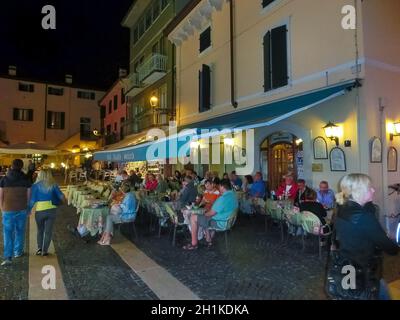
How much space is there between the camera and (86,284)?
185 inches

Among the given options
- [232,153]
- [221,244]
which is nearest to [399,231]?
[221,244]

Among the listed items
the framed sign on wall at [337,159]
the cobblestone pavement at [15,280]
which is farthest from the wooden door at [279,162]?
the cobblestone pavement at [15,280]

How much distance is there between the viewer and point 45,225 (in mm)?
6098

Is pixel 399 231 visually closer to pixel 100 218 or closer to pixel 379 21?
pixel 100 218

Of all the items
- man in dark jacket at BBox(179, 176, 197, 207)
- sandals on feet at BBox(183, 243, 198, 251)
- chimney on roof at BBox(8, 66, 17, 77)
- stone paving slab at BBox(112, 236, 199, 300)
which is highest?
chimney on roof at BBox(8, 66, 17, 77)

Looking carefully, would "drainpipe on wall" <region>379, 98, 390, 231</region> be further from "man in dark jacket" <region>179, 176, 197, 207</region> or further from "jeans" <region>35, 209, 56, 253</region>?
"jeans" <region>35, 209, 56, 253</region>

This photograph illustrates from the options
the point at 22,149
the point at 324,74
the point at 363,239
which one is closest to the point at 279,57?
the point at 324,74

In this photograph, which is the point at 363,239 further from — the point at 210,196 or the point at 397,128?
the point at 397,128

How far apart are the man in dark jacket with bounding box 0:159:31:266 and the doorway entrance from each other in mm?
6882

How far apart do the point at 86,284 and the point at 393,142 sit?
7636mm

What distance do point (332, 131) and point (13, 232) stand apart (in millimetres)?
7439

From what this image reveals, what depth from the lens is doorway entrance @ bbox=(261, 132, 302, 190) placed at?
9.45 m

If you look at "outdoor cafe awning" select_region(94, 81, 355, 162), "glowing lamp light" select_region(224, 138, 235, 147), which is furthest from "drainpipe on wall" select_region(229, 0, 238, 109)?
"glowing lamp light" select_region(224, 138, 235, 147)

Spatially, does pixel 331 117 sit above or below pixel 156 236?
above
